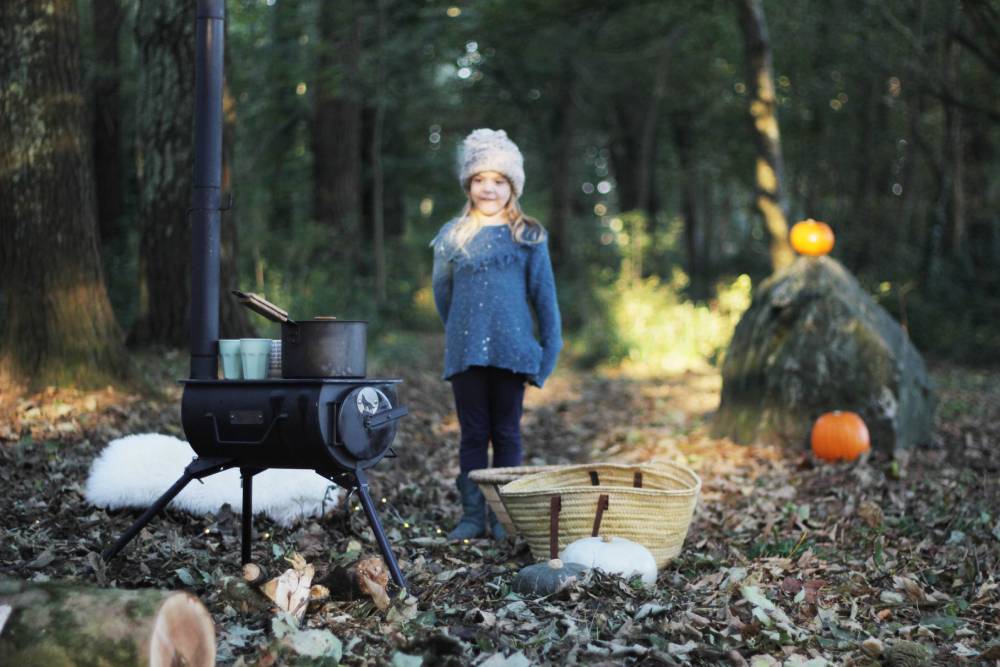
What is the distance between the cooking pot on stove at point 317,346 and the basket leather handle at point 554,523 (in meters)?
1.17

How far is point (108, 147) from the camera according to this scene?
12.9 m

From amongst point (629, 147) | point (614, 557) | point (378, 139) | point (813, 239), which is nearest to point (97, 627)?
point (614, 557)

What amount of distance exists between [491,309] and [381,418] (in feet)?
4.50

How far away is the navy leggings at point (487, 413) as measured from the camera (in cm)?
497

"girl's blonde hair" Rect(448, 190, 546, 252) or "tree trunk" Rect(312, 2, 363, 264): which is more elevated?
"tree trunk" Rect(312, 2, 363, 264)

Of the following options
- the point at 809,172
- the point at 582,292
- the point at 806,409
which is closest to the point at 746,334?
the point at 806,409

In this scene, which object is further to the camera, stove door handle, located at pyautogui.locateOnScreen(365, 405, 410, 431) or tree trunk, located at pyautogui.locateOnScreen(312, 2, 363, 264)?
tree trunk, located at pyautogui.locateOnScreen(312, 2, 363, 264)

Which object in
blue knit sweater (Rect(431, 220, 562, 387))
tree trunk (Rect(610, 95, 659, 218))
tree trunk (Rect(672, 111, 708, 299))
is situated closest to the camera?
blue knit sweater (Rect(431, 220, 562, 387))

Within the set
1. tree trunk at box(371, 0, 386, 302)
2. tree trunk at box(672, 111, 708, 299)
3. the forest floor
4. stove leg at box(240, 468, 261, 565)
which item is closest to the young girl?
the forest floor

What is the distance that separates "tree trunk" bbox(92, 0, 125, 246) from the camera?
12.3 meters

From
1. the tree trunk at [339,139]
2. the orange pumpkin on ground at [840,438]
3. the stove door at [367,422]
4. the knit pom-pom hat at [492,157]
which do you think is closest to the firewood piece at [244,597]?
the stove door at [367,422]

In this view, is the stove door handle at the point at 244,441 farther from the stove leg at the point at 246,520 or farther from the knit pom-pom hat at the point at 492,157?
the knit pom-pom hat at the point at 492,157

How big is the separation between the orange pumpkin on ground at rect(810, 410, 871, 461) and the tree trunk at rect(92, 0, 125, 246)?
9.03 metres

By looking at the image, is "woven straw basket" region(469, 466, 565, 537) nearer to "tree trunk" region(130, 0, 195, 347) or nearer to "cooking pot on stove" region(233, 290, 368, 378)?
"cooking pot on stove" region(233, 290, 368, 378)
